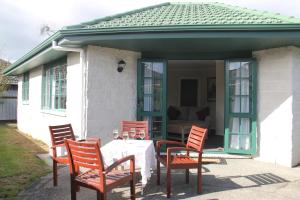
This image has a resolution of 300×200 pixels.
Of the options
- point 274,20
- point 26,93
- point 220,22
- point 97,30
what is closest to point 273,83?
point 274,20

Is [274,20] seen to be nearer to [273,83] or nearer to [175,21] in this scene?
[273,83]

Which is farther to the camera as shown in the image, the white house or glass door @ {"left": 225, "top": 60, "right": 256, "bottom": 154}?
glass door @ {"left": 225, "top": 60, "right": 256, "bottom": 154}

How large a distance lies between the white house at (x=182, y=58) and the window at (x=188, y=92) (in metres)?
5.72

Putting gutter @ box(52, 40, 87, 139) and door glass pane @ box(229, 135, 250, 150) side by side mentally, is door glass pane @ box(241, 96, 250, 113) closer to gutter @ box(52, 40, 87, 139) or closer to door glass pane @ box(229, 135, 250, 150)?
door glass pane @ box(229, 135, 250, 150)

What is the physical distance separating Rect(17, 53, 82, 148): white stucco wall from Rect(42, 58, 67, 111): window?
0.32m

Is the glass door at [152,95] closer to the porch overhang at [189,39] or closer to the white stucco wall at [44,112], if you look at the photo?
the porch overhang at [189,39]

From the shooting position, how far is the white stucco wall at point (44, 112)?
789 centimetres

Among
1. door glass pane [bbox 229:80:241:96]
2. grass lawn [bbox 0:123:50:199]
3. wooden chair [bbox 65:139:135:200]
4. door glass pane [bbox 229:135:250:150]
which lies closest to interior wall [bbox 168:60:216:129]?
door glass pane [bbox 229:135:250:150]

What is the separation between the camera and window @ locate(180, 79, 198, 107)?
1432 cm

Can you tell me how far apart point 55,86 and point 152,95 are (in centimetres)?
348

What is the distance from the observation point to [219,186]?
5.39m

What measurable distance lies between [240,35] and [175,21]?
143 centimetres

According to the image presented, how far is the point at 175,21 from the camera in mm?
6750

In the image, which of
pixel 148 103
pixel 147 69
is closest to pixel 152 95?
pixel 148 103
